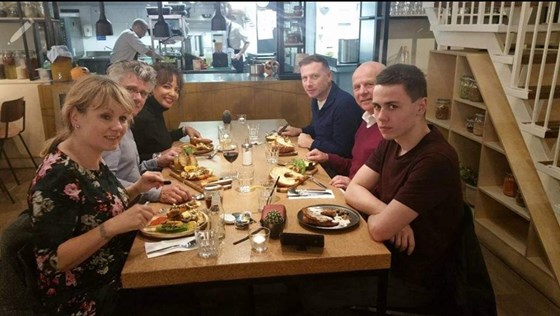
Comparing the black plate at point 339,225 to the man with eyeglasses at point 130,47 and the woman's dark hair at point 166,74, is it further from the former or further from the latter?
the man with eyeglasses at point 130,47

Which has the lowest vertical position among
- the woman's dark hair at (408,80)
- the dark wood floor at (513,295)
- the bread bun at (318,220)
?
the dark wood floor at (513,295)

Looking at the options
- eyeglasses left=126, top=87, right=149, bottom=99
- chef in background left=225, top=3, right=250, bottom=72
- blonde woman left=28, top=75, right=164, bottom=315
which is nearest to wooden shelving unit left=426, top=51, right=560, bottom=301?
eyeglasses left=126, top=87, right=149, bottom=99

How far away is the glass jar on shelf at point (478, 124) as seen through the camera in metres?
3.08

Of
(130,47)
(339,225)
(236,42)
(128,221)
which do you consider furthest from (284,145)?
(236,42)

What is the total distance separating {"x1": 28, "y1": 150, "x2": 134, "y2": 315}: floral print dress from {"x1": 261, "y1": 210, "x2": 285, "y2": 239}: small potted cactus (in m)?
0.51

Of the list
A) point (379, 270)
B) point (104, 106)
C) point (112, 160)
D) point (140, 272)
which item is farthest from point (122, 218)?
point (379, 270)

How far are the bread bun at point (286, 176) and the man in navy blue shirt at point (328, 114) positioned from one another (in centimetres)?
64

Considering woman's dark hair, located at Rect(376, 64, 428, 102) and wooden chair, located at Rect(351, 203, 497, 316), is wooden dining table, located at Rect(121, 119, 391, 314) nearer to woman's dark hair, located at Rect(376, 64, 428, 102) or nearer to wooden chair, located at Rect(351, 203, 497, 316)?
wooden chair, located at Rect(351, 203, 497, 316)

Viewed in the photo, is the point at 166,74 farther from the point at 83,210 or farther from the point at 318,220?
the point at 318,220

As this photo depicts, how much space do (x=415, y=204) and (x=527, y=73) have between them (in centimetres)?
150

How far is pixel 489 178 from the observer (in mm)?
3023

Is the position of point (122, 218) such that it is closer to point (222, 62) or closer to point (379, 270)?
point (379, 270)

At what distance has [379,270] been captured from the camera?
143 centimetres

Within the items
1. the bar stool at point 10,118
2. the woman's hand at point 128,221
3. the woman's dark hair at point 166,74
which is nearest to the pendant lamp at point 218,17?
the woman's dark hair at point 166,74
